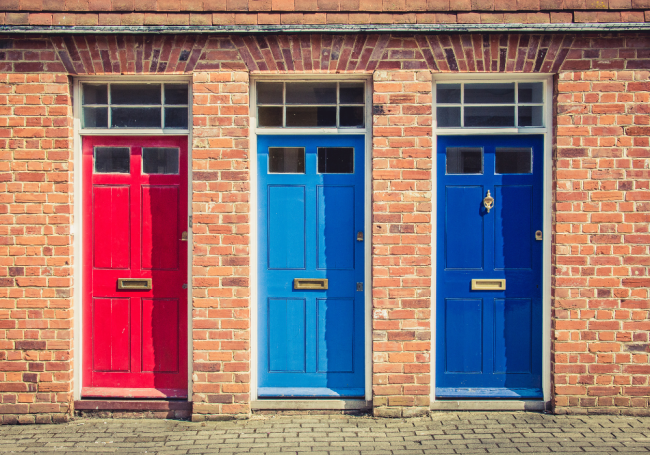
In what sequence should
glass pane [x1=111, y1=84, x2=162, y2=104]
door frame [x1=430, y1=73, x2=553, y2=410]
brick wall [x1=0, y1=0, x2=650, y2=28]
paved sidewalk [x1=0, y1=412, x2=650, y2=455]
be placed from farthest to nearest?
1. glass pane [x1=111, y1=84, x2=162, y2=104]
2. door frame [x1=430, y1=73, x2=553, y2=410]
3. brick wall [x1=0, y1=0, x2=650, y2=28]
4. paved sidewalk [x1=0, y1=412, x2=650, y2=455]

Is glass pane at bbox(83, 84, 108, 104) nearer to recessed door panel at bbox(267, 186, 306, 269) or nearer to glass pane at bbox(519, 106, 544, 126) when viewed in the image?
recessed door panel at bbox(267, 186, 306, 269)

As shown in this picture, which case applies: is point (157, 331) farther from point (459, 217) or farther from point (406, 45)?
point (406, 45)

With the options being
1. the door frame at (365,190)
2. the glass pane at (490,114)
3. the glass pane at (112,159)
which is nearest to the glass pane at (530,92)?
the glass pane at (490,114)

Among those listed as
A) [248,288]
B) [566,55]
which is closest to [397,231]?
[248,288]

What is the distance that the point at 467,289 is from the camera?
173 inches

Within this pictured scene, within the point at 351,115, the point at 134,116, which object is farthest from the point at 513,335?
the point at 134,116

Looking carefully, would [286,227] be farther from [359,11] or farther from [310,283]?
[359,11]

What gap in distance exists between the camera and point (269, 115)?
4379 millimetres

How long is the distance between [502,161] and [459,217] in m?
0.64

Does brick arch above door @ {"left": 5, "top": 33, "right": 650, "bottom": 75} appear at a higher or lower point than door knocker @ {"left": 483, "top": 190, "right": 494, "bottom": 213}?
higher

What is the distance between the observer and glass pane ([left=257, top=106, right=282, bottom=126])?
437cm

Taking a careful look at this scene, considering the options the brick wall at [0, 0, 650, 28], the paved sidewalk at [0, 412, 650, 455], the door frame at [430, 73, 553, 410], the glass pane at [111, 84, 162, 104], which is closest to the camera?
the paved sidewalk at [0, 412, 650, 455]

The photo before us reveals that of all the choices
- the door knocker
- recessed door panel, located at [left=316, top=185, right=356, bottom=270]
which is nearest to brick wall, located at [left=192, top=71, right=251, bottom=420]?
recessed door panel, located at [left=316, top=185, right=356, bottom=270]

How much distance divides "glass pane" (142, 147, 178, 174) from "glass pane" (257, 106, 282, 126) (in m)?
0.82
